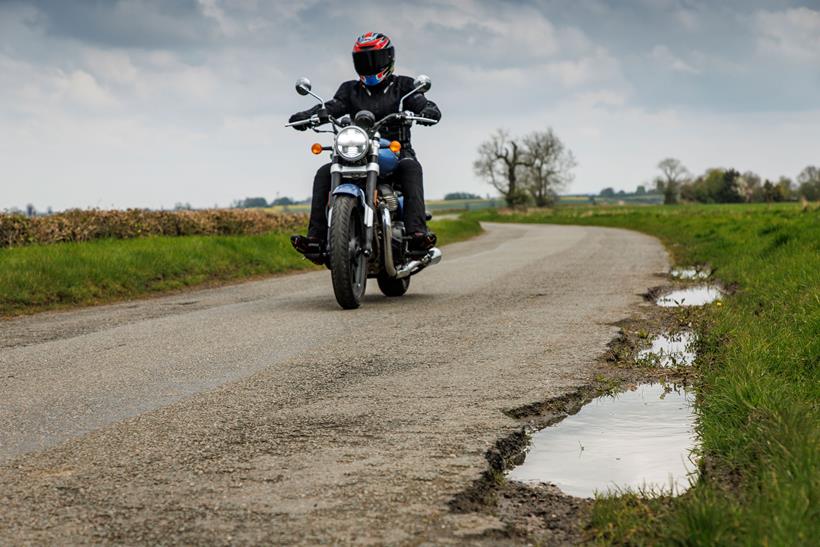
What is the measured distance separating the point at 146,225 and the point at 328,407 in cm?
1338

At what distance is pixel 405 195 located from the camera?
8.77 m

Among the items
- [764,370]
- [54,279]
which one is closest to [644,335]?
[764,370]

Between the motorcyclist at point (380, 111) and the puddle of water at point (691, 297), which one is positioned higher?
A: the motorcyclist at point (380, 111)

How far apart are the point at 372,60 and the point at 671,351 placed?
433 centimetres

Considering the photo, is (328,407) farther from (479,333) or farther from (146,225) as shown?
(146,225)

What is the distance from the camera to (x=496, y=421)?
4.18 metres

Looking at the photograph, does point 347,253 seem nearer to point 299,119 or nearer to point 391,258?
point 391,258

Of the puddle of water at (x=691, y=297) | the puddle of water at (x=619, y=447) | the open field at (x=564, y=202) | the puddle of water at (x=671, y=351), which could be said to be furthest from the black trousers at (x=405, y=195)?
the open field at (x=564, y=202)

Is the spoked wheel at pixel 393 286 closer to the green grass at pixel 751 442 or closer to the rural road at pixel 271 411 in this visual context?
the rural road at pixel 271 411

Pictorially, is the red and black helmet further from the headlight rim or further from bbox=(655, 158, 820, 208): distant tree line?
bbox=(655, 158, 820, 208): distant tree line

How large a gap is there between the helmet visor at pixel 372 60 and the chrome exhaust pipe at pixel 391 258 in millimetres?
1438

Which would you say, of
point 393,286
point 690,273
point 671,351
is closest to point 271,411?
point 671,351

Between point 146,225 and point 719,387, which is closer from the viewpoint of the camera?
point 719,387

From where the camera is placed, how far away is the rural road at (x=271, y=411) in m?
2.91
